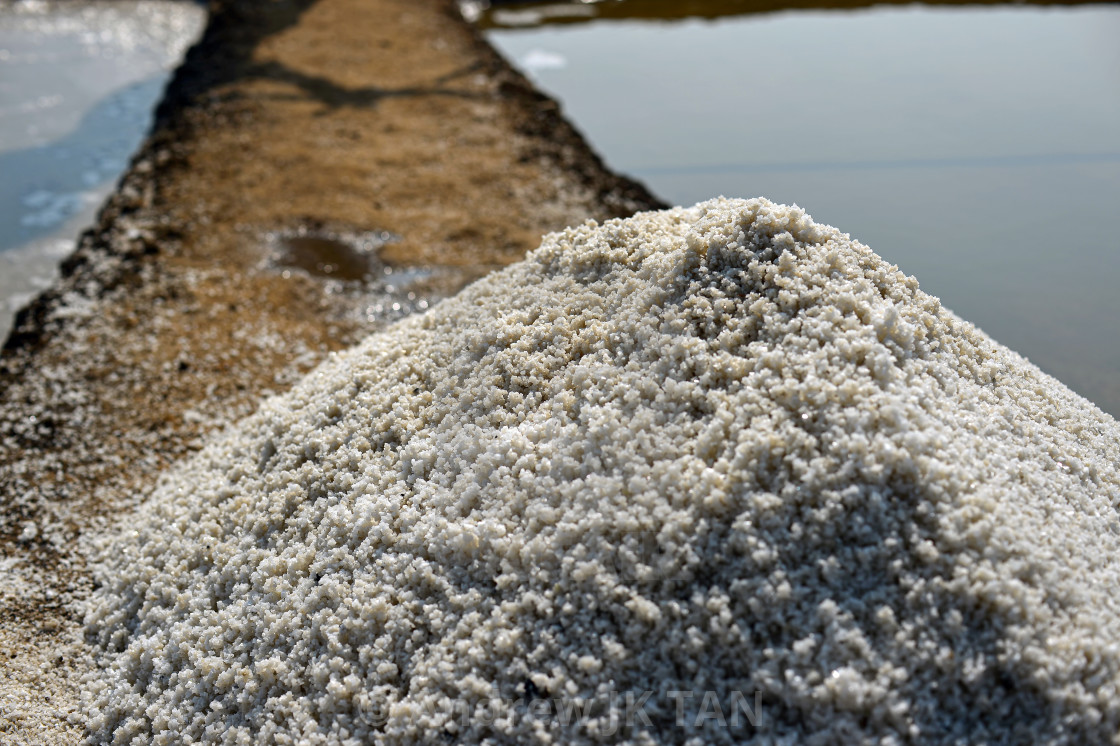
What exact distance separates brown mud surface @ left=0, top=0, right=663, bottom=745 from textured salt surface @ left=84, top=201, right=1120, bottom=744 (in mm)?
482

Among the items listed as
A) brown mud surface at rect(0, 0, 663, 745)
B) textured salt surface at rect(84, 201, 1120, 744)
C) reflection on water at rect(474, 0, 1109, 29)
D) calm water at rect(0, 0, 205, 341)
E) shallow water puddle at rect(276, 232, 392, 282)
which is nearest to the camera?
textured salt surface at rect(84, 201, 1120, 744)

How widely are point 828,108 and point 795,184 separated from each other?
1438 mm

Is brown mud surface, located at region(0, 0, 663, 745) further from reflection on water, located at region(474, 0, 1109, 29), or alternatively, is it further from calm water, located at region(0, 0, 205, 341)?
reflection on water, located at region(474, 0, 1109, 29)

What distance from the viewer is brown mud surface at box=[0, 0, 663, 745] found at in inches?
120

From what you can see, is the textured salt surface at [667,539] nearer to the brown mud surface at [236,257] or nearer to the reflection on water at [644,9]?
the brown mud surface at [236,257]

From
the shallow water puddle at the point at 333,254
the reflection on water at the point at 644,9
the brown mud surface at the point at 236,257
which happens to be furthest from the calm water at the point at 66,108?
A: the reflection on water at the point at 644,9

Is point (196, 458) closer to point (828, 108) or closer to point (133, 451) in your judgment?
point (133, 451)

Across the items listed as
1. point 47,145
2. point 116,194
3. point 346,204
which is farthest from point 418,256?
point 47,145

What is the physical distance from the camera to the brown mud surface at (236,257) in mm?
3047

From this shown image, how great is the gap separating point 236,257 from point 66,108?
3672mm

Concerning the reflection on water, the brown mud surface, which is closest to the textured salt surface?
the brown mud surface

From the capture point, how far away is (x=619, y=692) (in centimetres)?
182

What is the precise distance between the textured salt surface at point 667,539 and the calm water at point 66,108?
286 cm

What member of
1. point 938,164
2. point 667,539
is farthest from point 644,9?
point 667,539
